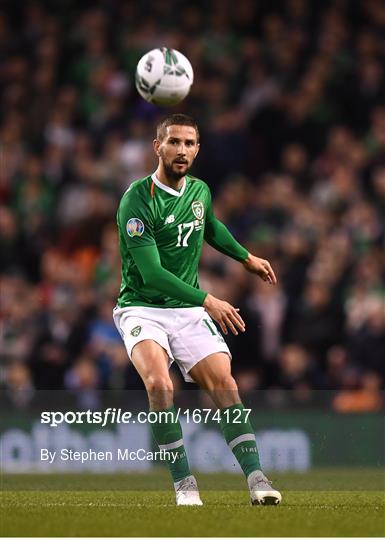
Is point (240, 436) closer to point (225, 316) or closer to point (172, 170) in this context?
point (225, 316)

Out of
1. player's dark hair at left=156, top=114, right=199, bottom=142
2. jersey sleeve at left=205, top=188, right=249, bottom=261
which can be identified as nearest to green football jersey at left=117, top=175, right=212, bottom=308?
jersey sleeve at left=205, top=188, right=249, bottom=261

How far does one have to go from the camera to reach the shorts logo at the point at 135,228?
8.93 m

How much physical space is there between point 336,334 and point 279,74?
15.2 ft

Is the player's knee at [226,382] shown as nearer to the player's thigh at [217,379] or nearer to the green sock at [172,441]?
the player's thigh at [217,379]

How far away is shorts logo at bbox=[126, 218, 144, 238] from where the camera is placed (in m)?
8.93

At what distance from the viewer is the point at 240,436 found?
8969 millimetres

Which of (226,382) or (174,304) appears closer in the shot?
(226,382)

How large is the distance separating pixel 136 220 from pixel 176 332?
76 cm

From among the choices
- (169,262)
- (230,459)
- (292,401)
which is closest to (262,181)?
(292,401)

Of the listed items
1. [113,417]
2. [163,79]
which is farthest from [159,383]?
[163,79]

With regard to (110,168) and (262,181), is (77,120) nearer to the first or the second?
(110,168)

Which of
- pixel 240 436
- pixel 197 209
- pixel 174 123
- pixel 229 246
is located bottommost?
pixel 240 436

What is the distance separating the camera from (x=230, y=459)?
11422 millimetres

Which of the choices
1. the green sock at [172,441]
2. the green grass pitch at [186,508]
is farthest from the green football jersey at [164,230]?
the green grass pitch at [186,508]
